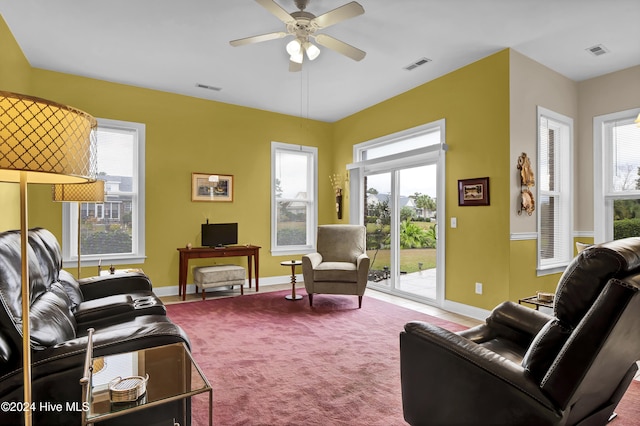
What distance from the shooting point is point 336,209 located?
6.52m

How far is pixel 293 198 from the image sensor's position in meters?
6.35

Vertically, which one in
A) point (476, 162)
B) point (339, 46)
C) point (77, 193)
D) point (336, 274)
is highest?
point (339, 46)

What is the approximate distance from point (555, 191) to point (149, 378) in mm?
4728

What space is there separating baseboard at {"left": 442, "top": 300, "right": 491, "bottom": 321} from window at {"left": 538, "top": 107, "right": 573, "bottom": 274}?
0.85 meters

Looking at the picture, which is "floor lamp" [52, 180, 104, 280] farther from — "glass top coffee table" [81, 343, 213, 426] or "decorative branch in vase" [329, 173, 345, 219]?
"decorative branch in vase" [329, 173, 345, 219]

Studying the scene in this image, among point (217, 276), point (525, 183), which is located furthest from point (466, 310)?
point (217, 276)

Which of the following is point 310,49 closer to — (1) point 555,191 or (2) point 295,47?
(2) point 295,47

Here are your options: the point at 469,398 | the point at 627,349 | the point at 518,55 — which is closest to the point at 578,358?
the point at 627,349

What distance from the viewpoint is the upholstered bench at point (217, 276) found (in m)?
4.86

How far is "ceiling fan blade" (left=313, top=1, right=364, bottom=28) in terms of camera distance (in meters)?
2.53

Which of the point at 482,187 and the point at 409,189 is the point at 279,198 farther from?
the point at 482,187

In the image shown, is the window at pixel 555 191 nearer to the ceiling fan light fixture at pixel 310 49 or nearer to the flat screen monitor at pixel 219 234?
the ceiling fan light fixture at pixel 310 49

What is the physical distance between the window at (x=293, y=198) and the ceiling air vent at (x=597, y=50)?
13.3ft

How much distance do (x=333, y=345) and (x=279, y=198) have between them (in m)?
3.41
